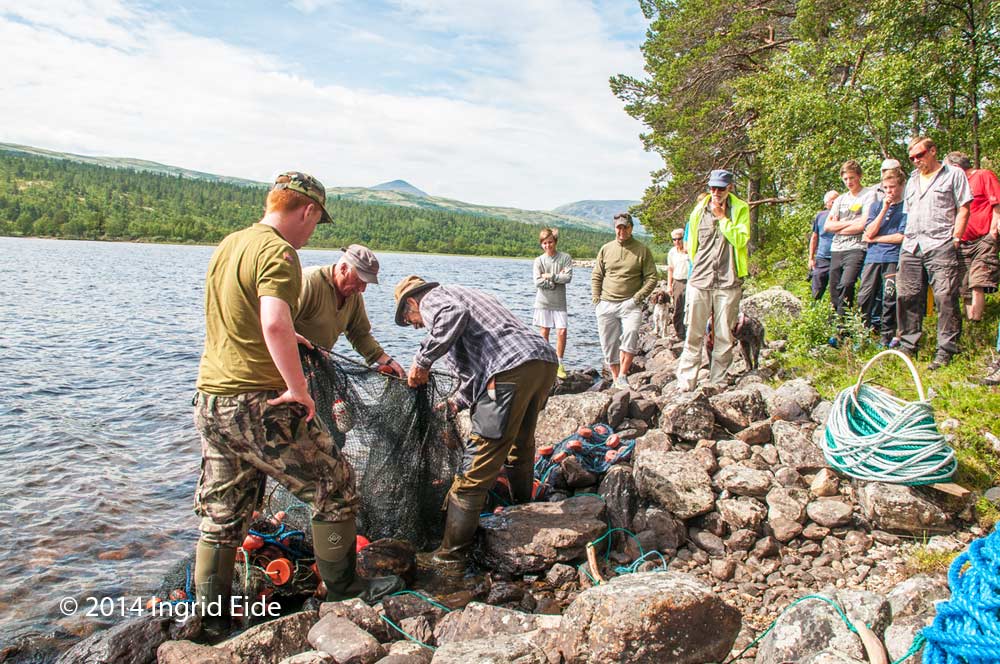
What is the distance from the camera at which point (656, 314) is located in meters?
16.8

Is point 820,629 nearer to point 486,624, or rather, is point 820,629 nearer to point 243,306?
point 486,624

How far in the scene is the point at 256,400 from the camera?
11.4 ft

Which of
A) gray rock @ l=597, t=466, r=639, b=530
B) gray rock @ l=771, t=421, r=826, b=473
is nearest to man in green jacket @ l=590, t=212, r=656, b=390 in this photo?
gray rock @ l=771, t=421, r=826, b=473

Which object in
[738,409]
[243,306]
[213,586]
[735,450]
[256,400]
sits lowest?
[213,586]

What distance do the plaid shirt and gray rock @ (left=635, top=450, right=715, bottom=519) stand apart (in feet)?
4.35

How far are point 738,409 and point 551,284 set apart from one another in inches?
168

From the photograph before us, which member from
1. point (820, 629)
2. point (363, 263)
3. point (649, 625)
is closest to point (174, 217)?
point (363, 263)

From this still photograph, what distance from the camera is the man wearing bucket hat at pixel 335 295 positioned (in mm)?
4734

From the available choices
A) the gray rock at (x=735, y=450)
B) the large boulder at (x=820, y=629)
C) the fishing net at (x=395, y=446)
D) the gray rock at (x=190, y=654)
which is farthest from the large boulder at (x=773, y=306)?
the gray rock at (x=190, y=654)

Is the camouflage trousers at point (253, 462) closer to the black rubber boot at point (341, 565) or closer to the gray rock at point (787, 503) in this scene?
the black rubber boot at point (341, 565)

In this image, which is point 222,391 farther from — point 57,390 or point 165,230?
point 165,230

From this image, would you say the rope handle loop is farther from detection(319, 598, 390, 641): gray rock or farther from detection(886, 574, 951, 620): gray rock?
detection(319, 598, 390, 641): gray rock

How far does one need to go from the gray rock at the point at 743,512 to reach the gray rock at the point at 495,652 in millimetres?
2186

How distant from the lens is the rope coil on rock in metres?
4.53
